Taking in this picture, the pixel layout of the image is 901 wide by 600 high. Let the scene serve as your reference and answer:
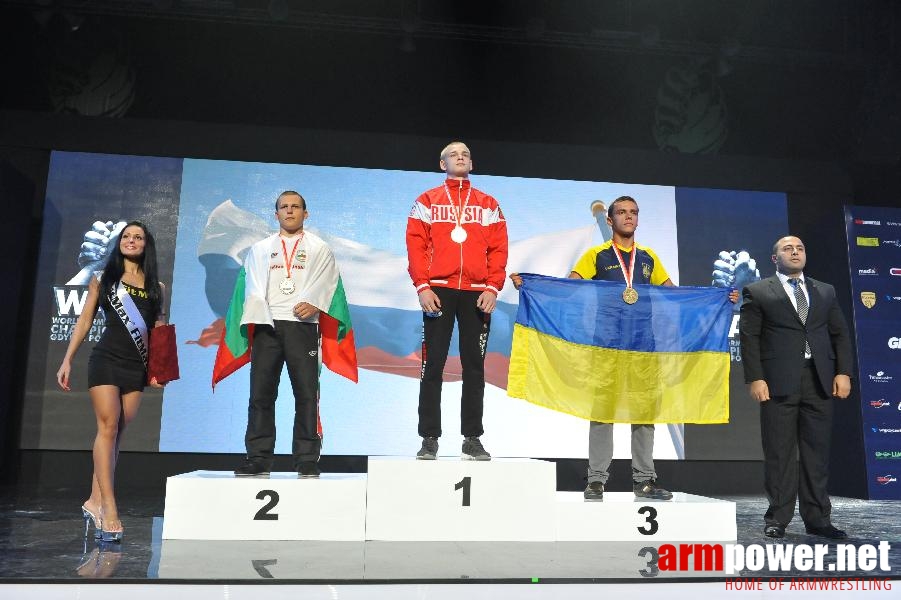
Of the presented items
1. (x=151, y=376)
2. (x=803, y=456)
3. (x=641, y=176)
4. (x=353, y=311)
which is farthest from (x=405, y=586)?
(x=641, y=176)

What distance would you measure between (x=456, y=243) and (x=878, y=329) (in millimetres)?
4587

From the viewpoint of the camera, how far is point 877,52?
6602 mm

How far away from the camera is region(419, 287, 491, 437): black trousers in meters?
3.77

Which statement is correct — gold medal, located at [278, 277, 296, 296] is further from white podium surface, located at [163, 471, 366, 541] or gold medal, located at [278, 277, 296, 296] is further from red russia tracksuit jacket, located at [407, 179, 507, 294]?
white podium surface, located at [163, 471, 366, 541]

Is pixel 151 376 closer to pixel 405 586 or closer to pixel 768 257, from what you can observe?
pixel 405 586

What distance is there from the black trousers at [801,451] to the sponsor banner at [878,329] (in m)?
2.83

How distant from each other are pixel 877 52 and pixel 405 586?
643 centimetres

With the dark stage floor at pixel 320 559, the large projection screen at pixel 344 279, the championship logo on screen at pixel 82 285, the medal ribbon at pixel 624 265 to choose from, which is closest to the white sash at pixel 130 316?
the dark stage floor at pixel 320 559

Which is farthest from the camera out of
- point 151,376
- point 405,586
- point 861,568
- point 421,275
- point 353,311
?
point 353,311

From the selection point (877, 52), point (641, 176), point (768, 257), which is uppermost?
point (877, 52)

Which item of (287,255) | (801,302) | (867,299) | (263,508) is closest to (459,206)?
(287,255)

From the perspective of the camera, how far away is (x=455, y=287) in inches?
150

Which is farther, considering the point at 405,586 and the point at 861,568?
the point at 861,568

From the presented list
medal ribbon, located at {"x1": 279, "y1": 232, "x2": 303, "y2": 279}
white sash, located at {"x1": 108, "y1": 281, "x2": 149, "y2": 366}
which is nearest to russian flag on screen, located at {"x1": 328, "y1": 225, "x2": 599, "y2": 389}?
medal ribbon, located at {"x1": 279, "y1": 232, "x2": 303, "y2": 279}
